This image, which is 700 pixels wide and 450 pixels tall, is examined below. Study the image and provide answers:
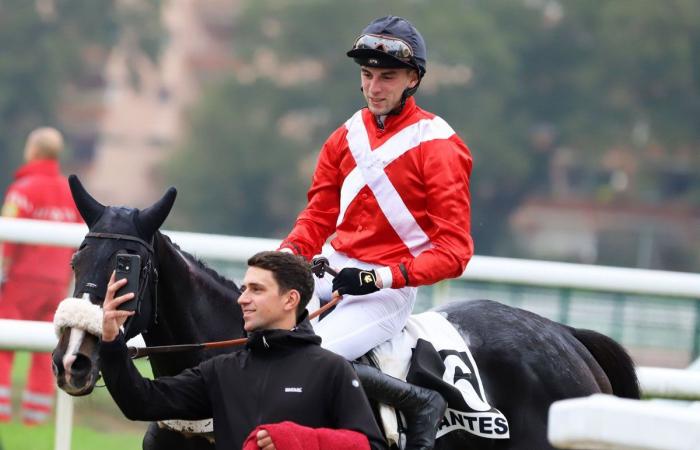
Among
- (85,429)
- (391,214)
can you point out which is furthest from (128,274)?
(85,429)

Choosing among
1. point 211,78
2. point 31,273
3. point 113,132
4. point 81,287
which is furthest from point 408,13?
point 81,287

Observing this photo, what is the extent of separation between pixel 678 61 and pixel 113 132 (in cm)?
2622

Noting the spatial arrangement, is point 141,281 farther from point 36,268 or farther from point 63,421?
point 36,268

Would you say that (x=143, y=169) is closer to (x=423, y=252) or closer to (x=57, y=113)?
(x=57, y=113)

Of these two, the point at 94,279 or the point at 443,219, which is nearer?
the point at 94,279

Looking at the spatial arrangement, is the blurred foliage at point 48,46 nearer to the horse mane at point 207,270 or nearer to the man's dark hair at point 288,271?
the horse mane at point 207,270

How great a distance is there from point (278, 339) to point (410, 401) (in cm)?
93

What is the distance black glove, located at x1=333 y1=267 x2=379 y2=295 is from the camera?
15.4 ft

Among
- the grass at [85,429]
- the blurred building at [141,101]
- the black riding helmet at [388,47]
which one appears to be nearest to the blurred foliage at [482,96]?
the blurred building at [141,101]

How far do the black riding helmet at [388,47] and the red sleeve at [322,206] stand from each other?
0.33 m

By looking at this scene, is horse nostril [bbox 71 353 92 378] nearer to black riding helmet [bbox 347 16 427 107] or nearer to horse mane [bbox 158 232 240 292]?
horse mane [bbox 158 232 240 292]

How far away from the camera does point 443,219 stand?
485 centimetres

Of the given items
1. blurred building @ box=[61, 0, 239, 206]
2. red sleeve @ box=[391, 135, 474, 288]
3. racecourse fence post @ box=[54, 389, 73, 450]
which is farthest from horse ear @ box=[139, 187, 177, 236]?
blurred building @ box=[61, 0, 239, 206]

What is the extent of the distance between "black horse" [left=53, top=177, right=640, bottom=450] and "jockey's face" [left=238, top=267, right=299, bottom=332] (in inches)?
19.2
